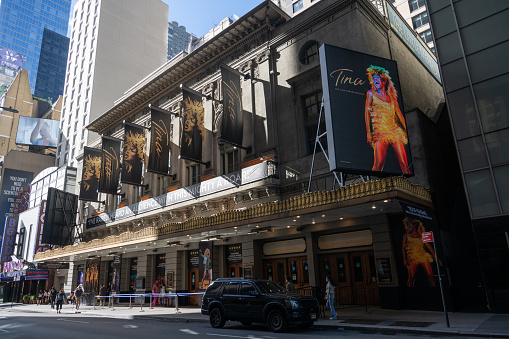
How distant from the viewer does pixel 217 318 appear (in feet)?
47.2

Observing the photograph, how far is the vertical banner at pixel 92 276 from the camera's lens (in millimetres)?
38031

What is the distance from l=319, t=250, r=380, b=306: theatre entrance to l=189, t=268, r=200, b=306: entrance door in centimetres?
1108

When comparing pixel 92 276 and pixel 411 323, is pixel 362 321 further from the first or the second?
pixel 92 276

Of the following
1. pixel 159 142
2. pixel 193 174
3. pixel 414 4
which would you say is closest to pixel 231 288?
pixel 193 174

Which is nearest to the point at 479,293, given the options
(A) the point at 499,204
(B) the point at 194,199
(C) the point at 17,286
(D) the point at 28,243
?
(A) the point at 499,204

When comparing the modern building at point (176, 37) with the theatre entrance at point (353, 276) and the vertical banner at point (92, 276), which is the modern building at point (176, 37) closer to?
the vertical banner at point (92, 276)

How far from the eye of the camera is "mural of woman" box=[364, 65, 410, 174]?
18.4 metres

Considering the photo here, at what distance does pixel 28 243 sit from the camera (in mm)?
51625

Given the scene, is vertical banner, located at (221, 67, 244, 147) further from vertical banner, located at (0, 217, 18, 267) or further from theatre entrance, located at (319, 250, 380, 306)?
vertical banner, located at (0, 217, 18, 267)

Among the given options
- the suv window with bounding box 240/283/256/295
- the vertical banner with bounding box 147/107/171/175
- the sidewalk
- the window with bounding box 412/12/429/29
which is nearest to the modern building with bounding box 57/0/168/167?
the vertical banner with bounding box 147/107/171/175

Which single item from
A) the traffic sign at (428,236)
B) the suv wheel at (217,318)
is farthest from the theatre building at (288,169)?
the suv wheel at (217,318)

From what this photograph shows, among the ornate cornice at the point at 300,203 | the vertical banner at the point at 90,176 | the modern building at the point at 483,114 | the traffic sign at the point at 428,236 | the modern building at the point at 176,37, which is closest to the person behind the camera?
the traffic sign at the point at 428,236

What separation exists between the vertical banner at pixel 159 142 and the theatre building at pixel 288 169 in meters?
0.10

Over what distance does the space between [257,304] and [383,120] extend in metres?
11.4
